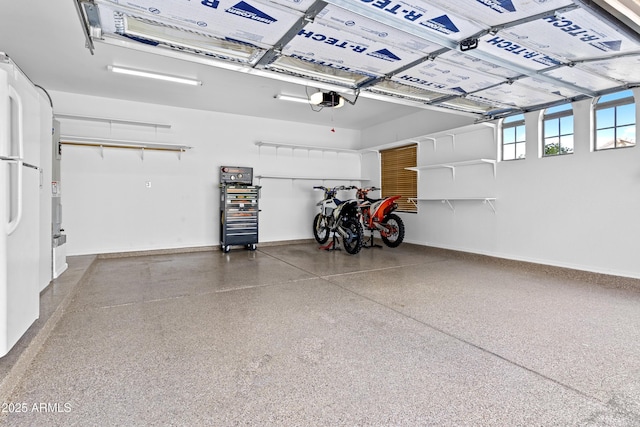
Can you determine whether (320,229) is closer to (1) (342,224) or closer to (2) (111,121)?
(1) (342,224)

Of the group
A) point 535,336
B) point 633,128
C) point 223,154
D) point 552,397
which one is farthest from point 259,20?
point 223,154

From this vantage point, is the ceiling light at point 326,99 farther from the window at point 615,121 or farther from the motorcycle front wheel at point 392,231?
the window at point 615,121

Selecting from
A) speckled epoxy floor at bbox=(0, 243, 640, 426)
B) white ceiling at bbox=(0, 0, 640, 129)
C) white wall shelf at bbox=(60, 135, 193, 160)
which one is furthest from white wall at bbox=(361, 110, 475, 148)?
white wall shelf at bbox=(60, 135, 193, 160)

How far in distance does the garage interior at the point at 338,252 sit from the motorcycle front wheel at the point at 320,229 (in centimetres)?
32

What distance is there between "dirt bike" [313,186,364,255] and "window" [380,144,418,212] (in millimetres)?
1217

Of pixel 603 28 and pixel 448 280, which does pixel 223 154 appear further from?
pixel 603 28

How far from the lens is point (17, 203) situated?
6.29 ft

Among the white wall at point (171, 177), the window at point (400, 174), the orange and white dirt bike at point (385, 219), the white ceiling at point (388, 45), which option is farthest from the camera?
the window at point (400, 174)

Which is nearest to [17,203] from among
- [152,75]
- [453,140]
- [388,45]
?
[388,45]

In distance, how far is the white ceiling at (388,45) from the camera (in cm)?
207

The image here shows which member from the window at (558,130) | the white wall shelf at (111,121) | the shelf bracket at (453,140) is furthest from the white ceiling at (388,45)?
the shelf bracket at (453,140)

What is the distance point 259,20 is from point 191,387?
7.32 ft

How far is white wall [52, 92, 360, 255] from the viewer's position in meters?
5.46

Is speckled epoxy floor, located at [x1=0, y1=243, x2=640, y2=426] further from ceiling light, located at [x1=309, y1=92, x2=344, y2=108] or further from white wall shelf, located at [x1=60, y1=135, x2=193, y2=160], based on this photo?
white wall shelf, located at [x1=60, y1=135, x2=193, y2=160]
